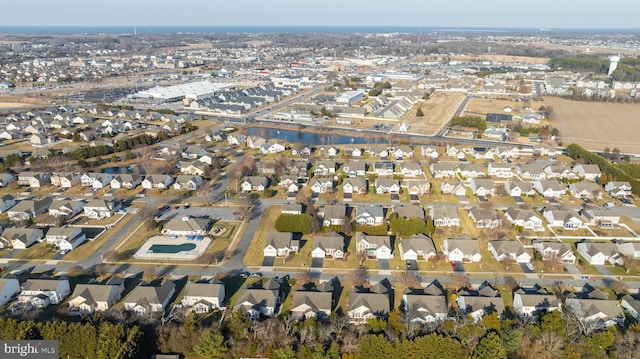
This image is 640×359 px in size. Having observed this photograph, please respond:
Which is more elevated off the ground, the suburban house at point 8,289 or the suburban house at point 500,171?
the suburban house at point 500,171

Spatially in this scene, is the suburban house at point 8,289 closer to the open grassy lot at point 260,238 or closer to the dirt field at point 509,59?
the open grassy lot at point 260,238

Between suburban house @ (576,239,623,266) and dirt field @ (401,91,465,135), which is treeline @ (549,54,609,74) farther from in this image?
suburban house @ (576,239,623,266)

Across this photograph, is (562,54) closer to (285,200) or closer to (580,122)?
(580,122)

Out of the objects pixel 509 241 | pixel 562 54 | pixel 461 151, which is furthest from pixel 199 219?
pixel 562 54

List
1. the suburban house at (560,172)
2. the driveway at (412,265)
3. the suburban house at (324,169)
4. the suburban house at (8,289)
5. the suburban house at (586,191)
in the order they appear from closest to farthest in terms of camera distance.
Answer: the suburban house at (8,289) → the driveway at (412,265) → the suburban house at (586,191) → the suburban house at (560,172) → the suburban house at (324,169)

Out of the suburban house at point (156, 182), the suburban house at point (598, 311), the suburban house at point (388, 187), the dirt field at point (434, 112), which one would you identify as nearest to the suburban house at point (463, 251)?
the suburban house at point (598, 311)

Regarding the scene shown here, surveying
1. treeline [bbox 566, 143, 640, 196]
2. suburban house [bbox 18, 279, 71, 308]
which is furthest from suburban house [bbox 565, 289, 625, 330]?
suburban house [bbox 18, 279, 71, 308]
